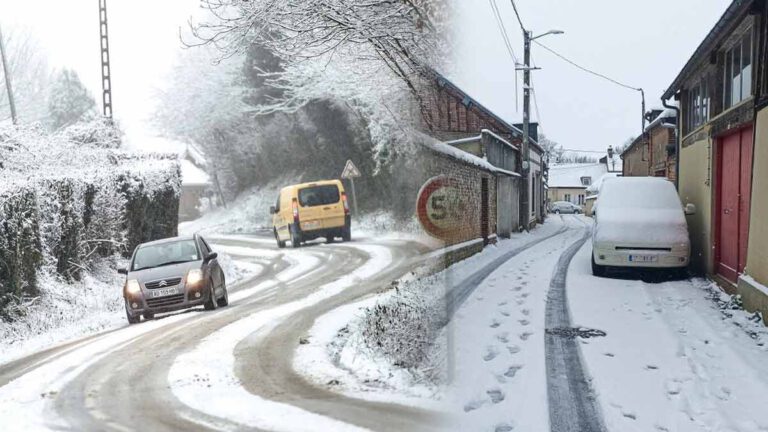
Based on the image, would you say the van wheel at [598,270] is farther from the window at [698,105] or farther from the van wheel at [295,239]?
the van wheel at [295,239]

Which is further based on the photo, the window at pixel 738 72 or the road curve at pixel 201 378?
the window at pixel 738 72

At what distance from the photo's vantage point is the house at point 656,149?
15.9 metres

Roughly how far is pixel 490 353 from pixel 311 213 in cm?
219

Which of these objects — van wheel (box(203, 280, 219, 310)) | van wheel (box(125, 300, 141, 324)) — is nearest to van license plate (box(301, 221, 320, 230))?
van wheel (box(203, 280, 219, 310))

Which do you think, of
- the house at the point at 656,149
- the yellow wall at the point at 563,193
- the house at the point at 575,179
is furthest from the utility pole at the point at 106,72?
the yellow wall at the point at 563,193

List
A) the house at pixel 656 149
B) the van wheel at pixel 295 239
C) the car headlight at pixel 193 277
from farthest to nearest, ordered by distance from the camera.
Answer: the house at pixel 656 149 → the car headlight at pixel 193 277 → the van wheel at pixel 295 239

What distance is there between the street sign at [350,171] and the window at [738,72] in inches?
248

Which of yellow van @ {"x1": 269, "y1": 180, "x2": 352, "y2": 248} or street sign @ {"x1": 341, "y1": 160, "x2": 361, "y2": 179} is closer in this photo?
street sign @ {"x1": 341, "y1": 160, "x2": 361, "y2": 179}

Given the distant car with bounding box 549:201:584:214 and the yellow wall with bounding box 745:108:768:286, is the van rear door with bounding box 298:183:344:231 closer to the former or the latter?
the yellow wall with bounding box 745:108:768:286

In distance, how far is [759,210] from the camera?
630cm

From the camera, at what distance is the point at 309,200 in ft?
9.80

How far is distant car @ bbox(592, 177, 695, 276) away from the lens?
30.5 feet

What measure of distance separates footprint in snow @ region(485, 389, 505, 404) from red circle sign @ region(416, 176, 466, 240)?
1682 mm

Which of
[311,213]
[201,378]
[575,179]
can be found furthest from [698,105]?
[575,179]
